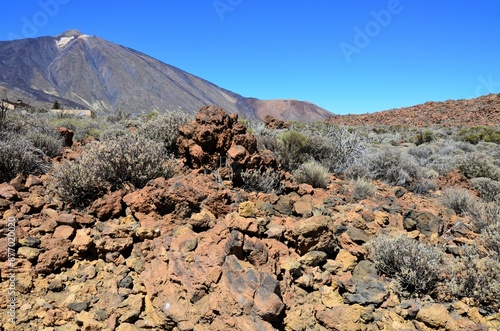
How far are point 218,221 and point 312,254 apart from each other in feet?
2.89

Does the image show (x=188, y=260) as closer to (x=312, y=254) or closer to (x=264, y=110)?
(x=312, y=254)

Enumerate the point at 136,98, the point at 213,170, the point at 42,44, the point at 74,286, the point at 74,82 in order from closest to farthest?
the point at 74,286 < the point at 213,170 < the point at 136,98 < the point at 74,82 < the point at 42,44

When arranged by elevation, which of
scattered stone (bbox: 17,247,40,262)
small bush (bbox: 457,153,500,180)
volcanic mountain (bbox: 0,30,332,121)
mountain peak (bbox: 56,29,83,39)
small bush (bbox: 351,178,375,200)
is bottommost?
scattered stone (bbox: 17,247,40,262)

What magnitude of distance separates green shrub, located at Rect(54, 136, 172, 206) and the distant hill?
80.4 feet

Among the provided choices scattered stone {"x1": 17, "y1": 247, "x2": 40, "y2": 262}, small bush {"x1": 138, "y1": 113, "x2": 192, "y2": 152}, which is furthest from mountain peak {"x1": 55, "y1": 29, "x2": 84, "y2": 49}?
scattered stone {"x1": 17, "y1": 247, "x2": 40, "y2": 262}

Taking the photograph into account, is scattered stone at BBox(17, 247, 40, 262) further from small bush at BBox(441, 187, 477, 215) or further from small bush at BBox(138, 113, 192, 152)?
small bush at BBox(441, 187, 477, 215)

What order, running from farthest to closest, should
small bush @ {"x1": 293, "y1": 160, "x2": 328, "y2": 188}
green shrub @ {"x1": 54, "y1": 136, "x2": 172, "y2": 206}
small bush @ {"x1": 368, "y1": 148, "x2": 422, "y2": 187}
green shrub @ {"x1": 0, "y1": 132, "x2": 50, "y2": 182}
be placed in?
1. small bush @ {"x1": 368, "y1": 148, "x2": 422, "y2": 187}
2. small bush @ {"x1": 293, "y1": 160, "x2": 328, "y2": 188}
3. green shrub @ {"x1": 0, "y1": 132, "x2": 50, "y2": 182}
4. green shrub @ {"x1": 54, "y1": 136, "x2": 172, "y2": 206}

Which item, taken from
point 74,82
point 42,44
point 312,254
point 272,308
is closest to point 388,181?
point 312,254

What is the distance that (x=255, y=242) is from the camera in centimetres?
254

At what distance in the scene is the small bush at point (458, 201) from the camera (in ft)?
14.2

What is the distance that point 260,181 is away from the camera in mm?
4121

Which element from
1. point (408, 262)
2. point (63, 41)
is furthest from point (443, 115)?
point (63, 41)

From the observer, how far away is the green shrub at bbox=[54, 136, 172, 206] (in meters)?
3.34

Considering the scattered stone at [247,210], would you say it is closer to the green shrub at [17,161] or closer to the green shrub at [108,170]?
the green shrub at [108,170]
